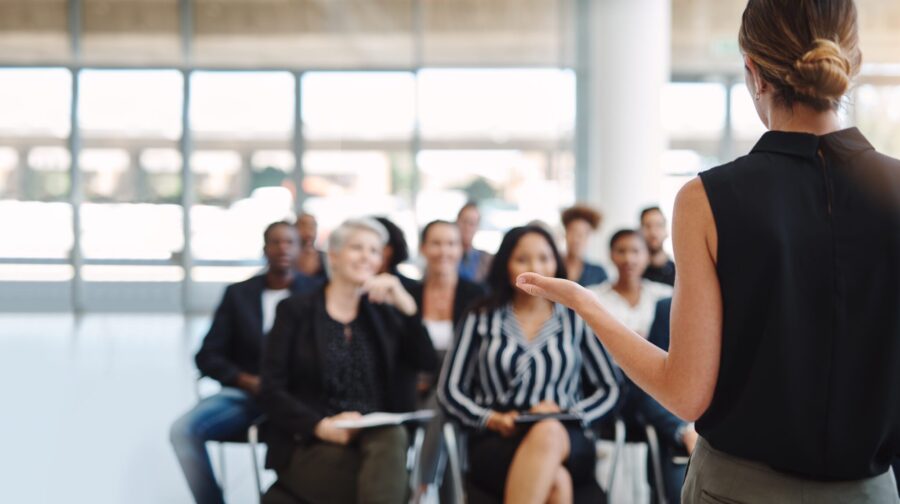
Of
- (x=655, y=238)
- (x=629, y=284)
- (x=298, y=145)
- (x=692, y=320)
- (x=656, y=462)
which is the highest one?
(x=298, y=145)

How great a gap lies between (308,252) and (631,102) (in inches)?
172

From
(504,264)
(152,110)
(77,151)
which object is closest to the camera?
(504,264)

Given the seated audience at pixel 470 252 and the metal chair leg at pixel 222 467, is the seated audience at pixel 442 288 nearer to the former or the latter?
the metal chair leg at pixel 222 467

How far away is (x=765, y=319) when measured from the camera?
1.19 meters

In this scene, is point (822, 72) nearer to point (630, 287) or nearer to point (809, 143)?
point (809, 143)

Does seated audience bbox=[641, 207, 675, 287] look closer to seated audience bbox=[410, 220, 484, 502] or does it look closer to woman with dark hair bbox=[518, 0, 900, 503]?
seated audience bbox=[410, 220, 484, 502]

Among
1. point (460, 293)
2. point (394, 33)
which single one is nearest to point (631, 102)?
point (394, 33)

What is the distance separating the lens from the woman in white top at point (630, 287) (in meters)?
4.98

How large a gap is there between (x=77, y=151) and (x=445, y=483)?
7503 millimetres

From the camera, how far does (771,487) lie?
1.22 m

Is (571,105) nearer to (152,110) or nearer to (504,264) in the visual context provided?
(152,110)

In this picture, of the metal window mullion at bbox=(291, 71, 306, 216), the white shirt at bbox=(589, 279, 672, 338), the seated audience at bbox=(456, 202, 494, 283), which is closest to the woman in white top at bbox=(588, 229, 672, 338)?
the white shirt at bbox=(589, 279, 672, 338)

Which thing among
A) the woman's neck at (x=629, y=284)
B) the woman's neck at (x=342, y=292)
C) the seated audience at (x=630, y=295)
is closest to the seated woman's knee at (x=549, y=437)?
the woman's neck at (x=342, y=292)

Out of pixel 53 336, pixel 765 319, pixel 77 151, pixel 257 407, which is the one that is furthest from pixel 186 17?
pixel 765 319
